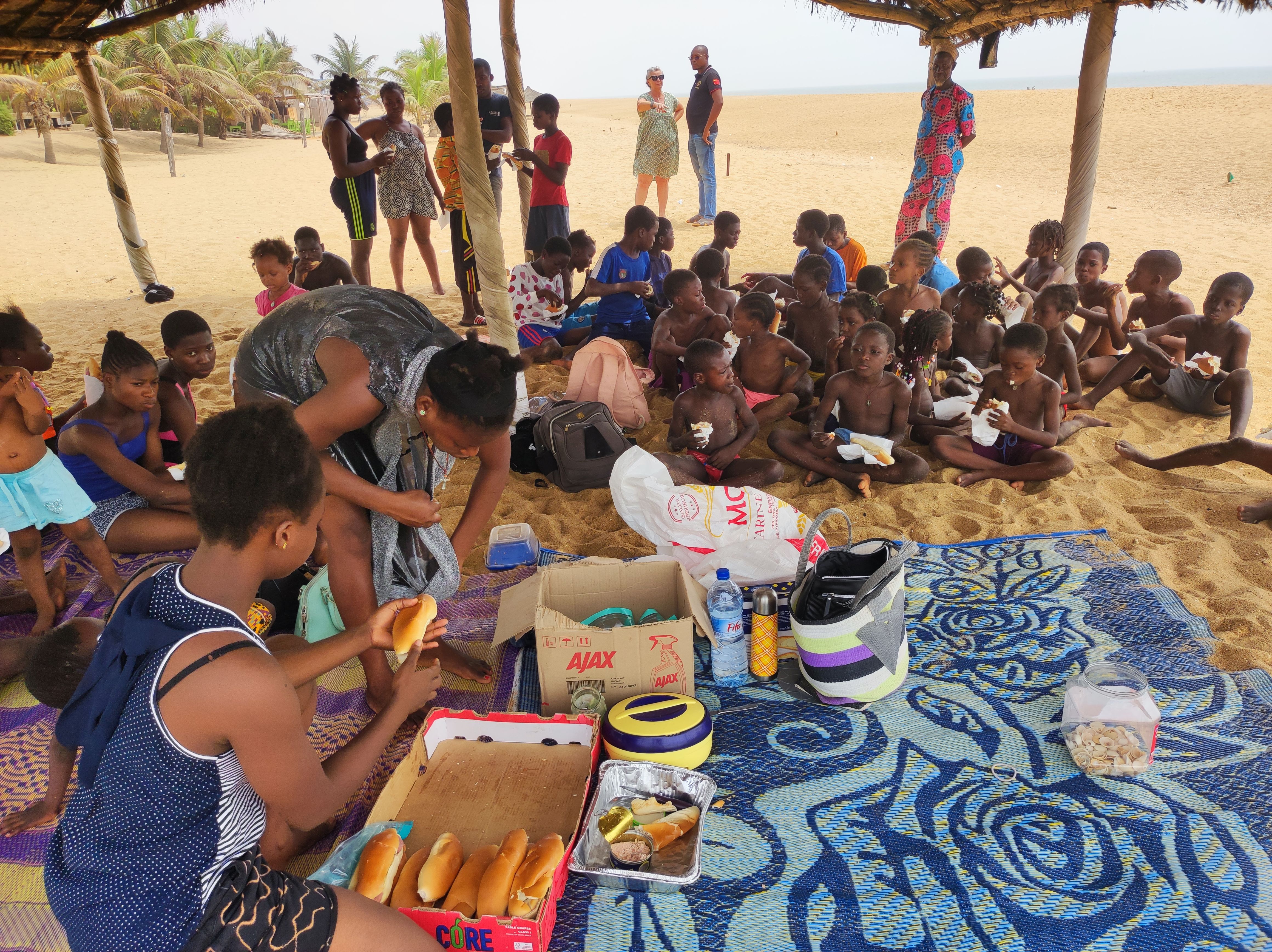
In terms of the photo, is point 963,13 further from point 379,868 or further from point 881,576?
point 379,868

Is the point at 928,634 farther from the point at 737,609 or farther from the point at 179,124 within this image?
the point at 179,124

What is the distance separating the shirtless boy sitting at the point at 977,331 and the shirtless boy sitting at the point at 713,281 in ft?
4.81

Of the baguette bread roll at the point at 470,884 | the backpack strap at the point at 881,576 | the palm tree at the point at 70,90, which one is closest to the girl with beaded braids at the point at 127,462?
the baguette bread roll at the point at 470,884

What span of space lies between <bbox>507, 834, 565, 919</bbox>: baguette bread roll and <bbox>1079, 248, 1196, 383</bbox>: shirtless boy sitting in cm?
458

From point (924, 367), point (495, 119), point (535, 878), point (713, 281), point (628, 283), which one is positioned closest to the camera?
point (535, 878)

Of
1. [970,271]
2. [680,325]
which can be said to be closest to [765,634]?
[680,325]

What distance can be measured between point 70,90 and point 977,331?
28.5m

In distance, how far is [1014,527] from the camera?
354 centimetres

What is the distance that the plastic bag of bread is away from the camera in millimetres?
1811

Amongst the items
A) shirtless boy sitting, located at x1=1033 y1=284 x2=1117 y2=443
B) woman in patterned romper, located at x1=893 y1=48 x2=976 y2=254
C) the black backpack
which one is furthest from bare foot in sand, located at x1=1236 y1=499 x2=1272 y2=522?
woman in patterned romper, located at x1=893 y1=48 x2=976 y2=254

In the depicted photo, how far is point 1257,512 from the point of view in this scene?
339cm

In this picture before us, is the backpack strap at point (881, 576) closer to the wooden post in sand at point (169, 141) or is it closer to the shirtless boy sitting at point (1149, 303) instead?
the shirtless boy sitting at point (1149, 303)

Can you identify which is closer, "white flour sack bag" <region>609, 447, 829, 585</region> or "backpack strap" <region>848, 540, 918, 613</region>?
"backpack strap" <region>848, 540, 918, 613</region>

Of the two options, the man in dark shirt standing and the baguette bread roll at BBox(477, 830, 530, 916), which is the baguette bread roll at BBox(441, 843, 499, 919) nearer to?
the baguette bread roll at BBox(477, 830, 530, 916)
